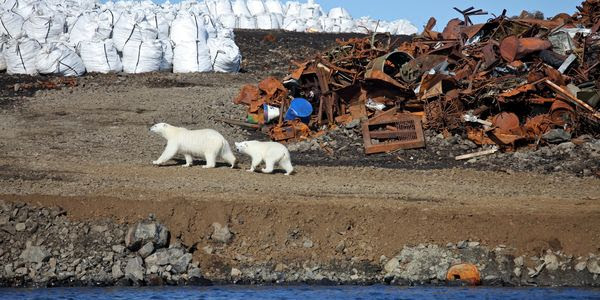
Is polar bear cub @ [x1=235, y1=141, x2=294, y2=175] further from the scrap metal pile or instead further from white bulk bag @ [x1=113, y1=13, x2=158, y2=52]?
white bulk bag @ [x1=113, y1=13, x2=158, y2=52]

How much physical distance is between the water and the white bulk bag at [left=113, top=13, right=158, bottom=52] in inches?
620

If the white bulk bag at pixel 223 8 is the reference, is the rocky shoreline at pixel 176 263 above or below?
below

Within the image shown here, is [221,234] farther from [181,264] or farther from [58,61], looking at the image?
[58,61]

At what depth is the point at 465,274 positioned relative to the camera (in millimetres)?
11648

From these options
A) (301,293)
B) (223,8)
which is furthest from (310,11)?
(301,293)

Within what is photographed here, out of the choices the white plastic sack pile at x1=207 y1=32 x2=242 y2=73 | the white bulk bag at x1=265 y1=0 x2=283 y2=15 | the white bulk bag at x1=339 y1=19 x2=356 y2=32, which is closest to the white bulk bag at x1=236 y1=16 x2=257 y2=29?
the white bulk bag at x1=265 y1=0 x2=283 y2=15

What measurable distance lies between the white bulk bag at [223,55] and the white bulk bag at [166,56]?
3.58ft

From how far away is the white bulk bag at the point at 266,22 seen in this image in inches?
1769

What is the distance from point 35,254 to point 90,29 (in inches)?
615

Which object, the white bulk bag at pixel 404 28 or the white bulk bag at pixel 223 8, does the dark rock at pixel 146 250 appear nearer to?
the white bulk bag at pixel 223 8

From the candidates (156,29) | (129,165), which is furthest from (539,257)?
(156,29)

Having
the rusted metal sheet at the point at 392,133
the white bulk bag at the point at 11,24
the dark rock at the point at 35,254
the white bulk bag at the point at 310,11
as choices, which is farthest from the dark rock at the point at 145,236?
the white bulk bag at the point at 310,11

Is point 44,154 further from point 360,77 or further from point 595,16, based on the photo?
point 595,16

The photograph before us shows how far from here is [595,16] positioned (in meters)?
22.2
